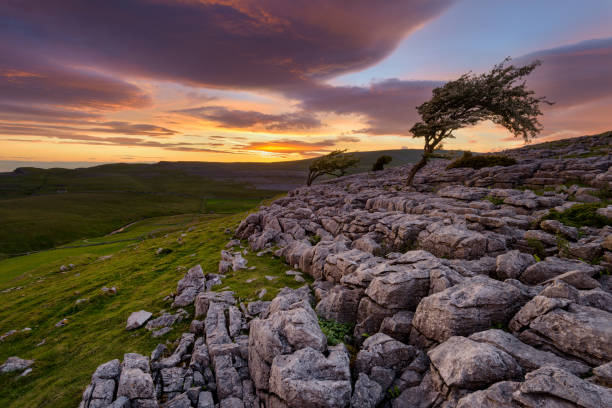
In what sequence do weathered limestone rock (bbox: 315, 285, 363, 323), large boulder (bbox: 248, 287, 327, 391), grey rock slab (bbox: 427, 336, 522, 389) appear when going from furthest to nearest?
1. weathered limestone rock (bbox: 315, 285, 363, 323)
2. large boulder (bbox: 248, 287, 327, 391)
3. grey rock slab (bbox: 427, 336, 522, 389)

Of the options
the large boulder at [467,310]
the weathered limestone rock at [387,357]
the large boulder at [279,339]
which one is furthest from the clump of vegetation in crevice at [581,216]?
the large boulder at [279,339]

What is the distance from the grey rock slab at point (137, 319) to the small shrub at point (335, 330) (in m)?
12.5

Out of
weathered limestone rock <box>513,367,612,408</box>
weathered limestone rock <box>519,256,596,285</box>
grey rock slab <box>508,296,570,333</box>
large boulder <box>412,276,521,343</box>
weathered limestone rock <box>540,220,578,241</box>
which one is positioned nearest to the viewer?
weathered limestone rock <box>513,367,612,408</box>

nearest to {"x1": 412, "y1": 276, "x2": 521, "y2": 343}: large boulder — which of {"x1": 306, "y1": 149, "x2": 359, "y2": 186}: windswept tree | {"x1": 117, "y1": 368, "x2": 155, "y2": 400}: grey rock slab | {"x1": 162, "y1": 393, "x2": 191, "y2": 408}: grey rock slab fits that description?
{"x1": 162, "y1": 393, "x2": 191, "y2": 408}: grey rock slab

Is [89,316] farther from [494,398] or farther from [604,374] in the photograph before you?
[604,374]

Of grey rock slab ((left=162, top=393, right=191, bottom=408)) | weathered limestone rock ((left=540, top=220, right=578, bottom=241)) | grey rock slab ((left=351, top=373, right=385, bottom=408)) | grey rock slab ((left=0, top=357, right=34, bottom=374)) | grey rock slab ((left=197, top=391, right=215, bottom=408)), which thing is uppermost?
weathered limestone rock ((left=540, top=220, right=578, bottom=241))

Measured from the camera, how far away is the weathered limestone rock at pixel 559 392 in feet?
20.2

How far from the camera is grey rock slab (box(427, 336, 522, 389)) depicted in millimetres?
7938

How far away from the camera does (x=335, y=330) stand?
1308cm

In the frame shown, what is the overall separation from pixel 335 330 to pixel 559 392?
838cm

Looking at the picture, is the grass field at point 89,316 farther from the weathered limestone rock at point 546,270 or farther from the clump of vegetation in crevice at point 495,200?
the clump of vegetation in crevice at point 495,200

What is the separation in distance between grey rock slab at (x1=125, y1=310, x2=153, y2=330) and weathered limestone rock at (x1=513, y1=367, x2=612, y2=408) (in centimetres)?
2003

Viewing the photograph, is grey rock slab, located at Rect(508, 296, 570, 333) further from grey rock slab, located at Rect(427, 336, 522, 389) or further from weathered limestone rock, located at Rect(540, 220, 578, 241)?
weathered limestone rock, located at Rect(540, 220, 578, 241)

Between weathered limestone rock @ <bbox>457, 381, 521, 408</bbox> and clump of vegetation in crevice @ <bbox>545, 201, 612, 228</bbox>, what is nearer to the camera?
weathered limestone rock @ <bbox>457, 381, 521, 408</bbox>
